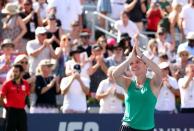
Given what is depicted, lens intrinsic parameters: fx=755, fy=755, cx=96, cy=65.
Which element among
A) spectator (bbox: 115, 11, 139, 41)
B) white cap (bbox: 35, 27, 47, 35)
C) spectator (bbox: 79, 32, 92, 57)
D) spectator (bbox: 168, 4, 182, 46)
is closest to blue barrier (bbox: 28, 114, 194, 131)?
white cap (bbox: 35, 27, 47, 35)

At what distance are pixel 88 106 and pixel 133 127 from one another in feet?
16.2

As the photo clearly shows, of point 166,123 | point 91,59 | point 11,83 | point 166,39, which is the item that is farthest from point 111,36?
point 11,83

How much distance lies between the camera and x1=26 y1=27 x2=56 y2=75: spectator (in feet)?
47.4

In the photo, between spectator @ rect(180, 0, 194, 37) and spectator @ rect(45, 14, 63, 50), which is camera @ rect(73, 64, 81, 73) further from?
spectator @ rect(180, 0, 194, 37)

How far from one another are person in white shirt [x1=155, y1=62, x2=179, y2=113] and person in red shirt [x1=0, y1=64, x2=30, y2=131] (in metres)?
2.79

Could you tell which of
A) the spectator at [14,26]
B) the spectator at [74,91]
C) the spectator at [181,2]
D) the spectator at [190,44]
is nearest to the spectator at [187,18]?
the spectator at [181,2]

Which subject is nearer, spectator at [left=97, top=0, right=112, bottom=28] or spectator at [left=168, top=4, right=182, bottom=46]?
spectator at [left=168, top=4, right=182, bottom=46]

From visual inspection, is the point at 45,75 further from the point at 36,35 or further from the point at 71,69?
the point at 36,35

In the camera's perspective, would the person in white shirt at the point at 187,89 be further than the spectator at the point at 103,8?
No

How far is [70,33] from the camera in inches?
639

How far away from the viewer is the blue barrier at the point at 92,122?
44.2 ft

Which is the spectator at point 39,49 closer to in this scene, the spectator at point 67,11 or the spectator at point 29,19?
the spectator at point 29,19

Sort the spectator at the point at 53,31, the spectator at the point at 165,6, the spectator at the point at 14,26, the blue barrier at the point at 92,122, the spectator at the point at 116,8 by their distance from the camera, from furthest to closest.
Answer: the spectator at the point at 165,6, the spectator at the point at 116,8, the spectator at the point at 14,26, the spectator at the point at 53,31, the blue barrier at the point at 92,122

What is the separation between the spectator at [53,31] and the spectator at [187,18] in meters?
3.08
